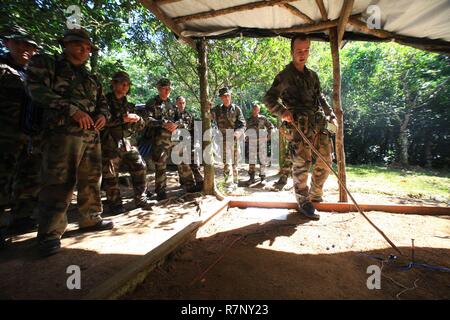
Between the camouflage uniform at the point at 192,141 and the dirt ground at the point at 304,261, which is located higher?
the camouflage uniform at the point at 192,141

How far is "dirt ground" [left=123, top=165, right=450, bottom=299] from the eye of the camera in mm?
1739

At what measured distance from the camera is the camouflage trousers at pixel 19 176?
276cm

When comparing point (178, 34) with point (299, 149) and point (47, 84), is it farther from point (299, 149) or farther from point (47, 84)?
point (299, 149)

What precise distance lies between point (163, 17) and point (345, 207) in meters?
3.85

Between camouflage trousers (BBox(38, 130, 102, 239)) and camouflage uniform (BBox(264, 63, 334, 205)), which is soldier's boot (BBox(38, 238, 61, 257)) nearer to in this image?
camouflage trousers (BBox(38, 130, 102, 239))

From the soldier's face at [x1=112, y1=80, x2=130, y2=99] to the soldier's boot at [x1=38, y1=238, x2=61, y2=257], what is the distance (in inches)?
93.6

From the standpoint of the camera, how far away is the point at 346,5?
10.3ft

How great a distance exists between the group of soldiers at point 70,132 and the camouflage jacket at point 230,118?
119 inches

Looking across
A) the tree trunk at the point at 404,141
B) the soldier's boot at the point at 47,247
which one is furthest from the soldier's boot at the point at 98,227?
the tree trunk at the point at 404,141

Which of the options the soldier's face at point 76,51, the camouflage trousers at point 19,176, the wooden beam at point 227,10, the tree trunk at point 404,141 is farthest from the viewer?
the tree trunk at point 404,141

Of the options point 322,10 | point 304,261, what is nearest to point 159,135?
point 322,10

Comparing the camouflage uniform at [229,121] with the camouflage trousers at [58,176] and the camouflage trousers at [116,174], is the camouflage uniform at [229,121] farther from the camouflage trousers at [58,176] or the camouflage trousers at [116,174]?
the camouflage trousers at [58,176]

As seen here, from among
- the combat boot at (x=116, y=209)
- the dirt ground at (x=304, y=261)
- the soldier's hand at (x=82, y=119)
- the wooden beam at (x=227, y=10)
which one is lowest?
the dirt ground at (x=304, y=261)

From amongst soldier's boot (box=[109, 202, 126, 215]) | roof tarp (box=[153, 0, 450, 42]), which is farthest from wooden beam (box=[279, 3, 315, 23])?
soldier's boot (box=[109, 202, 126, 215])
